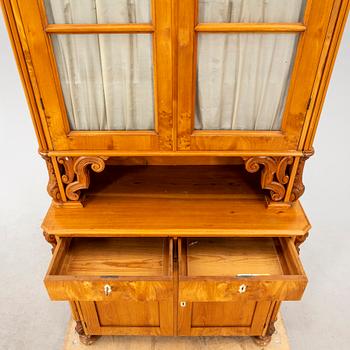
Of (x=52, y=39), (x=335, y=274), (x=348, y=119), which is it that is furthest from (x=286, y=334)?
(x=348, y=119)

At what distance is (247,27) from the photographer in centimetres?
82

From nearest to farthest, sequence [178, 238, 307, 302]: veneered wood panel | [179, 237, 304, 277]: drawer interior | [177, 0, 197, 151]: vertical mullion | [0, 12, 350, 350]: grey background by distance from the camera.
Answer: [177, 0, 197, 151]: vertical mullion → [178, 238, 307, 302]: veneered wood panel → [179, 237, 304, 277]: drawer interior → [0, 12, 350, 350]: grey background

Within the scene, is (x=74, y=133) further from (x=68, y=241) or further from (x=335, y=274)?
(x=335, y=274)

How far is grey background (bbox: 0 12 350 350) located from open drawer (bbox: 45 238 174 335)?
0.99ft

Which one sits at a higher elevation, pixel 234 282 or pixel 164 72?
pixel 164 72

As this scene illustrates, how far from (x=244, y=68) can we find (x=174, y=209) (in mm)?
459

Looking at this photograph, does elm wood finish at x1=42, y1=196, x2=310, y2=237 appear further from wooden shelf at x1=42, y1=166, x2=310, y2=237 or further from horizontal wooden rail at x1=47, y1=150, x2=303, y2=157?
horizontal wooden rail at x1=47, y1=150, x2=303, y2=157

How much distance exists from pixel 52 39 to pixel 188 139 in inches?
16.0

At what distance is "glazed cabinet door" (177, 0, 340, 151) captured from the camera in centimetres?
82

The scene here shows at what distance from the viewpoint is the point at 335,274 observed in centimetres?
156

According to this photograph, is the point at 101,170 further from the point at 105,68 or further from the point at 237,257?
the point at 237,257

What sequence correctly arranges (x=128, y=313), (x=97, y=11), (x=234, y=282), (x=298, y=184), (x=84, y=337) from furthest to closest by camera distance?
(x=84, y=337) → (x=128, y=313) → (x=298, y=184) → (x=234, y=282) → (x=97, y=11)

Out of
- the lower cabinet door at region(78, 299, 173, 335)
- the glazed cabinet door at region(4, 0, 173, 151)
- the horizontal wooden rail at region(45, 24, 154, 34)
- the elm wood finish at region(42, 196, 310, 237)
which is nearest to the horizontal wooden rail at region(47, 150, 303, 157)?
the glazed cabinet door at region(4, 0, 173, 151)

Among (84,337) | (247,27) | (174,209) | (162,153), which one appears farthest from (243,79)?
(84,337)
